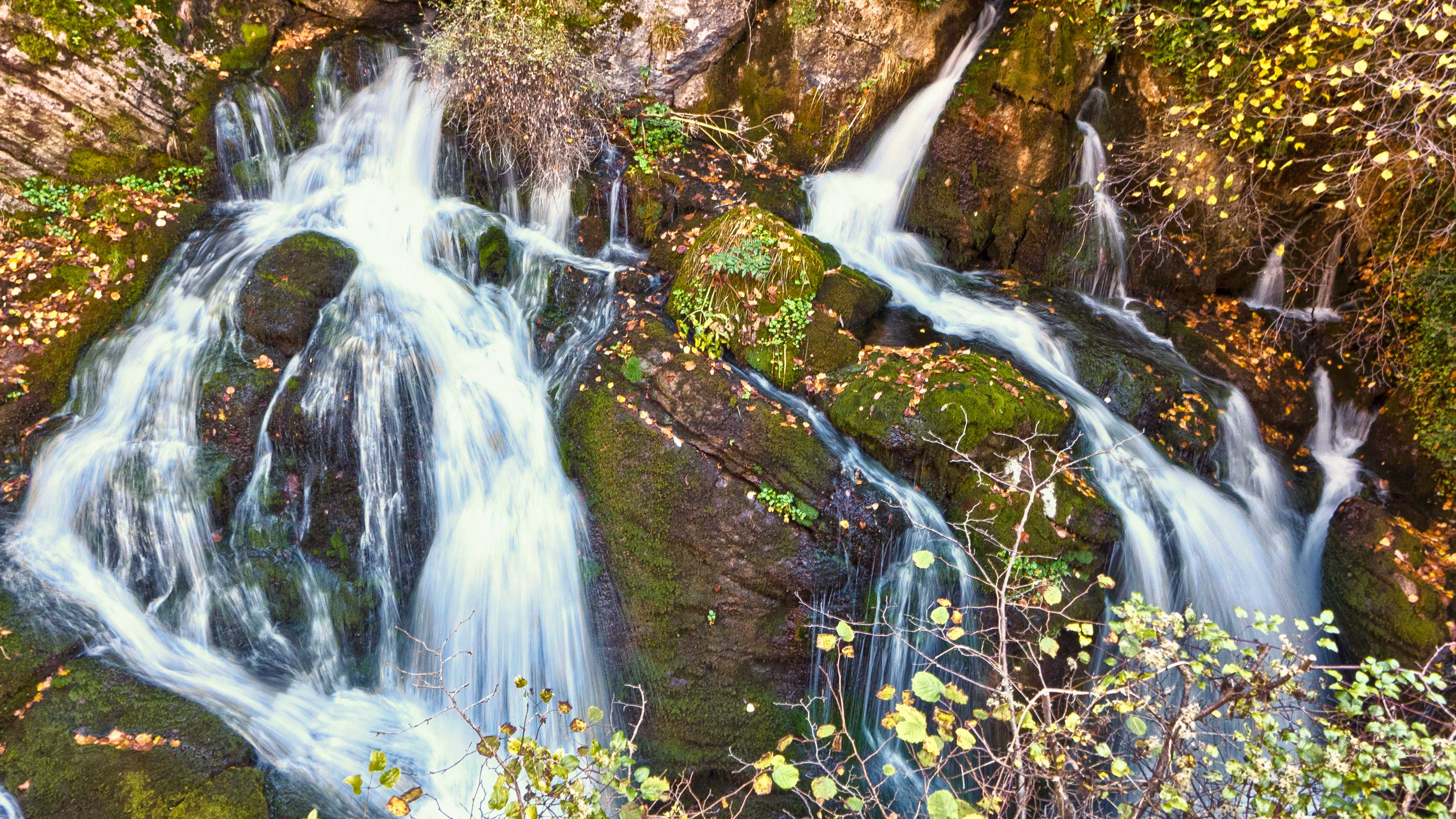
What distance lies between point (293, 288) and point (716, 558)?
3.98m

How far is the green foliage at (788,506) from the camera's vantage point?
15.7 ft

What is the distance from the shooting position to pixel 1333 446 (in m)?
6.43

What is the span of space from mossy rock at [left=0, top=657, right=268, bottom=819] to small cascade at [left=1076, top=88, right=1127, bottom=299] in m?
7.80

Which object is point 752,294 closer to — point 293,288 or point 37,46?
point 293,288

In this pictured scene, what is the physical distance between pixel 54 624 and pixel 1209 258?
9723 millimetres

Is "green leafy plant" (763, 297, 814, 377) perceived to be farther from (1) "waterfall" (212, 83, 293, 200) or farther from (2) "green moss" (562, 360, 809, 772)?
(1) "waterfall" (212, 83, 293, 200)

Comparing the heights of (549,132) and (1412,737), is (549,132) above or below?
above

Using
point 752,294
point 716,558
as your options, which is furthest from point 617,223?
point 716,558

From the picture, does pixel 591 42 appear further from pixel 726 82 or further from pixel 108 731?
pixel 108 731

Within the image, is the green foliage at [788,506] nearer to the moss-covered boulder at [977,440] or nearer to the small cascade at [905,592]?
the small cascade at [905,592]

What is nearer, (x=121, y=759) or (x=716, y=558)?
(x=121, y=759)

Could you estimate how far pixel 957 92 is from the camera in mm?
7410

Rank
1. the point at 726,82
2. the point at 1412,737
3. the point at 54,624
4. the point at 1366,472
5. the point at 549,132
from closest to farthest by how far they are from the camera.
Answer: the point at 1412,737 < the point at 54,624 < the point at 1366,472 < the point at 549,132 < the point at 726,82

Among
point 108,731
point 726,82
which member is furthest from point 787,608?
point 726,82
